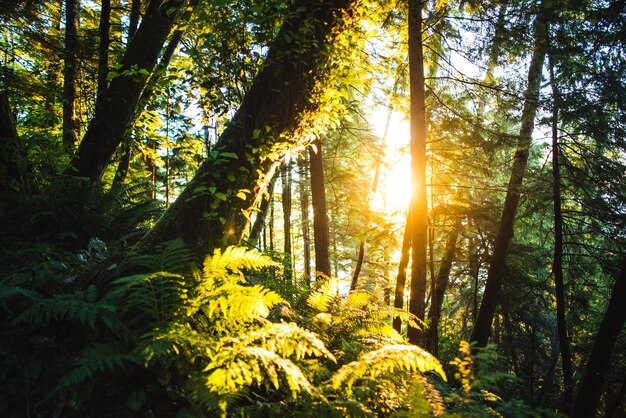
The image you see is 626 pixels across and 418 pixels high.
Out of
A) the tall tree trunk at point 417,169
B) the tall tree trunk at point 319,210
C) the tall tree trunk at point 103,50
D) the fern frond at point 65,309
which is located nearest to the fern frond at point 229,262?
the fern frond at point 65,309

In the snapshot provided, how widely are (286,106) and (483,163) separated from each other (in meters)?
6.84

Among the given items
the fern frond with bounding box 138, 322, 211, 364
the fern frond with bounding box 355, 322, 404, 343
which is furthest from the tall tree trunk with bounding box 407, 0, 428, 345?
the fern frond with bounding box 138, 322, 211, 364

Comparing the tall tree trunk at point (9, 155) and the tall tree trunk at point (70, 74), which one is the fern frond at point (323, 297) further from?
the tall tree trunk at point (70, 74)

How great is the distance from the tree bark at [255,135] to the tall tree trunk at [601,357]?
296 inches

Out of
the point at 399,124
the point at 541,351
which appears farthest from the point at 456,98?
the point at 541,351

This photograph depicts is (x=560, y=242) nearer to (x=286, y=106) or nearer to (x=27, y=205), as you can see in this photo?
(x=286, y=106)

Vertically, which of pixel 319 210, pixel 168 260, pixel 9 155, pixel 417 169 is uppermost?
pixel 417 169

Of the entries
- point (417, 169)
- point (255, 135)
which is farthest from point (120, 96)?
point (417, 169)

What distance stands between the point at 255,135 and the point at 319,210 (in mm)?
5154

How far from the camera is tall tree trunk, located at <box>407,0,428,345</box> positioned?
5.96 m

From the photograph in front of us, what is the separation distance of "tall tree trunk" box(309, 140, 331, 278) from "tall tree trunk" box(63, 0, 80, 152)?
496cm

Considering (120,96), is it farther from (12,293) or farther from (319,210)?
(319,210)

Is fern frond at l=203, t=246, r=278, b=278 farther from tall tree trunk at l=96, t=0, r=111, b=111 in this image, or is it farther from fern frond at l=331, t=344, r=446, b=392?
tall tree trunk at l=96, t=0, r=111, b=111

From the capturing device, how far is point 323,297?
12.5 feet
